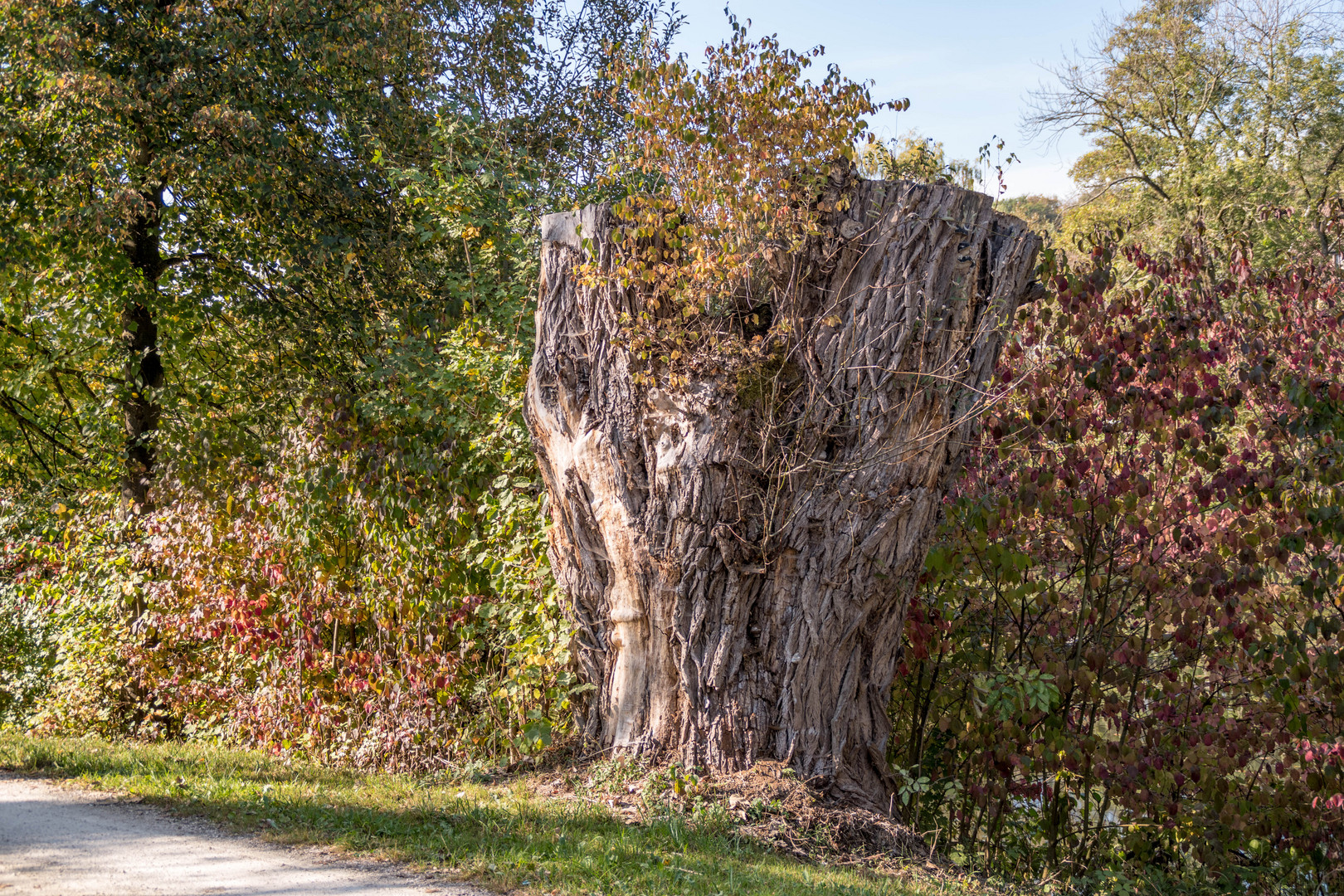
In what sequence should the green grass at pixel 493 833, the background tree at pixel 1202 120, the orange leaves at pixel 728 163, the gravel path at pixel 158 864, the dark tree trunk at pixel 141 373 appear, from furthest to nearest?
the background tree at pixel 1202 120 → the dark tree trunk at pixel 141 373 → the orange leaves at pixel 728 163 → the green grass at pixel 493 833 → the gravel path at pixel 158 864

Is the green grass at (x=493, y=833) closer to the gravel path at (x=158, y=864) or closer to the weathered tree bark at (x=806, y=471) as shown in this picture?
the gravel path at (x=158, y=864)

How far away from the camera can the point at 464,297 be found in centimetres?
803

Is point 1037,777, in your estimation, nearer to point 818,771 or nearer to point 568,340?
point 818,771

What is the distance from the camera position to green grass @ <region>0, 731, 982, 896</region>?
15.3 feet

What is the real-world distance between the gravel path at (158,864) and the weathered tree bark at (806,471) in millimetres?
2197

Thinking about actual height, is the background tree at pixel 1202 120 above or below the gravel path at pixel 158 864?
above

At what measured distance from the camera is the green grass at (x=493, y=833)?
4.66 metres

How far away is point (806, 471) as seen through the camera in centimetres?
620

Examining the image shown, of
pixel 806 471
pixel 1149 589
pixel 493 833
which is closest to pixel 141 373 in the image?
pixel 493 833

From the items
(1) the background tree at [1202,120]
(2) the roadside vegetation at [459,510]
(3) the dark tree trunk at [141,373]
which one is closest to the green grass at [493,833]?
(2) the roadside vegetation at [459,510]

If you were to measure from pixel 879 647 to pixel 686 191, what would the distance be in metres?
3.36

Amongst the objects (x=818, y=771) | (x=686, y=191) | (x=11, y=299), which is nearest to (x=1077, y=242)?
(x=686, y=191)

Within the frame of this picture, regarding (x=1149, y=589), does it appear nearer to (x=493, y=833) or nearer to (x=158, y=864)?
(x=493, y=833)

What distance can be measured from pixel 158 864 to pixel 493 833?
1.69m
